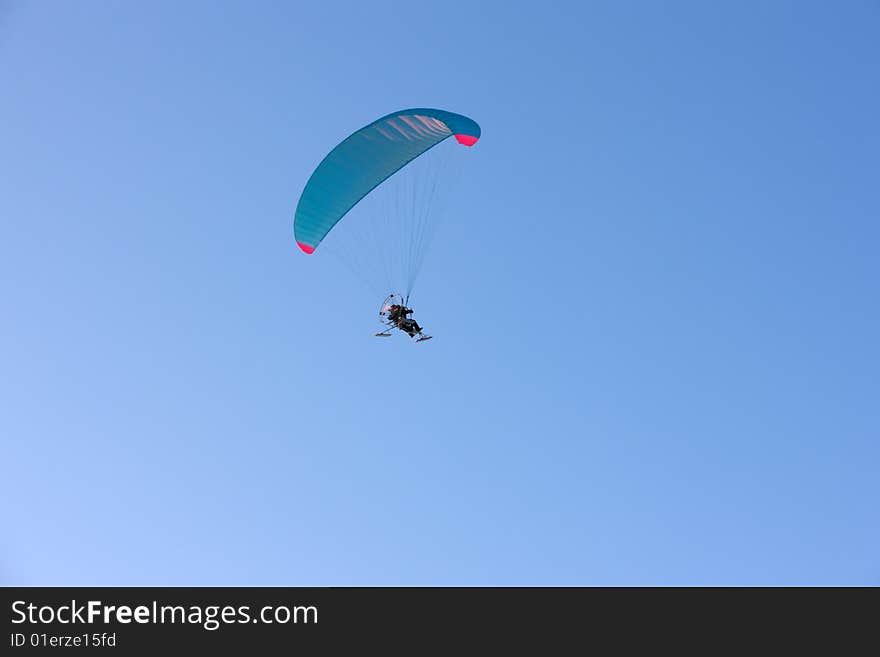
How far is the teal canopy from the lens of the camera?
1409 inches

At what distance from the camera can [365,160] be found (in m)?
36.8

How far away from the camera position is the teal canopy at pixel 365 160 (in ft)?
117
